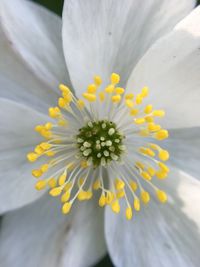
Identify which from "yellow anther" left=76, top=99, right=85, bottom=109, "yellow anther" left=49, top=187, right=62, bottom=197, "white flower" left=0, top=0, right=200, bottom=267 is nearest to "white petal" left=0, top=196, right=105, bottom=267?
"white flower" left=0, top=0, right=200, bottom=267

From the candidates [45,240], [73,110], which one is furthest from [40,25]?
[45,240]

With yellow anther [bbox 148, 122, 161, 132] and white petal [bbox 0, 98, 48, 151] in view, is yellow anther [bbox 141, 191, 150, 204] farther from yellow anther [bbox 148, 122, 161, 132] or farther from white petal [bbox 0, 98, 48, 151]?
white petal [bbox 0, 98, 48, 151]

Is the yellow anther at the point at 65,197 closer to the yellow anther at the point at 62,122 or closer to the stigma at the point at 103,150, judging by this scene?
the stigma at the point at 103,150

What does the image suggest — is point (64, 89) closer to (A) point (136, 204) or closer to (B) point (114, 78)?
(B) point (114, 78)

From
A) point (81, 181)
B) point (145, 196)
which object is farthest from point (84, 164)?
point (145, 196)

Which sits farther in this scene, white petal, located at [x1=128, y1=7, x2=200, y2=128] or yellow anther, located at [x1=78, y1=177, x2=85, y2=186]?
yellow anther, located at [x1=78, y1=177, x2=85, y2=186]

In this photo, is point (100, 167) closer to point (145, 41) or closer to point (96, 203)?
point (96, 203)
